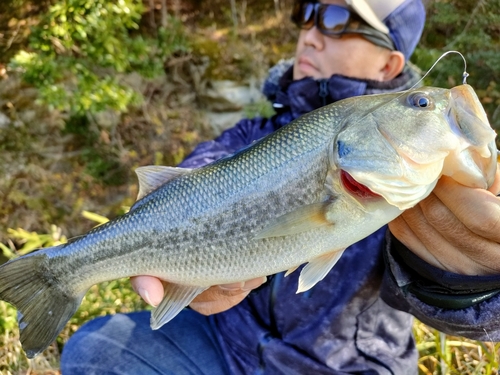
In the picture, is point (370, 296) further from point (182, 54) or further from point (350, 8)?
point (182, 54)

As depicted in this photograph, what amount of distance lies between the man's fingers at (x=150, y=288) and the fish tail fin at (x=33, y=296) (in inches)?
13.3

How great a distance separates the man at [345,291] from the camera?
1.67m

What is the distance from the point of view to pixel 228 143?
3219 mm

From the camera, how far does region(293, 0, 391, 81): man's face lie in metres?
2.80

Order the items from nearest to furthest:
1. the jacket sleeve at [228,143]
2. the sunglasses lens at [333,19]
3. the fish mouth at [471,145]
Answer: the fish mouth at [471,145] → the sunglasses lens at [333,19] → the jacket sleeve at [228,143]

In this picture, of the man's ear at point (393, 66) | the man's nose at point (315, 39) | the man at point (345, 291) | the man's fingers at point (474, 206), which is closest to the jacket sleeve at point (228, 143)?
the man at point (345, 291)

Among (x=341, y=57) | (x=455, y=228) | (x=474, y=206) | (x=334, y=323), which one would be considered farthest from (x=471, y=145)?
(x=341, y=57)

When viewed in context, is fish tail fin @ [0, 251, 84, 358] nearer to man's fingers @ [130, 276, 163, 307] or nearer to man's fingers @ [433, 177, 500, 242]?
man's fingers @ [130, 276, 163, 307]

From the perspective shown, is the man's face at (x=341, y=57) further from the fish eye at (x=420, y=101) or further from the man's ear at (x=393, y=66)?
the fish eye at (x=420, y=101)

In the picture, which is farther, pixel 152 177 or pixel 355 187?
pixel 152 177

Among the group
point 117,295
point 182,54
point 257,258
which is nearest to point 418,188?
point 257,258

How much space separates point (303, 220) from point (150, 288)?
762 mm

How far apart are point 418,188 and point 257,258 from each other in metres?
0.67

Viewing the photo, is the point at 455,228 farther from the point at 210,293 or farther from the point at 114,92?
the point at 114,92
